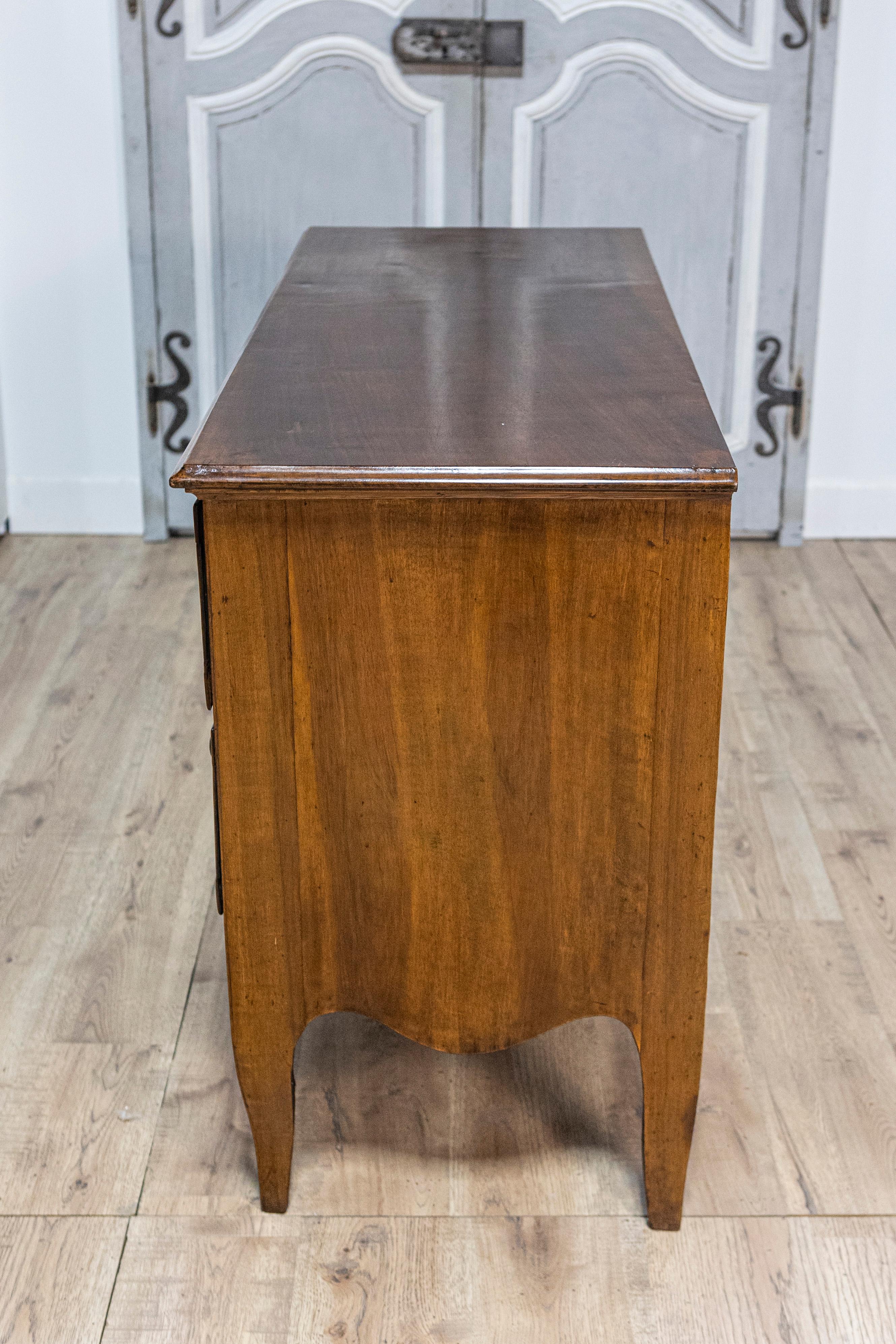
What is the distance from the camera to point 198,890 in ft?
7.39

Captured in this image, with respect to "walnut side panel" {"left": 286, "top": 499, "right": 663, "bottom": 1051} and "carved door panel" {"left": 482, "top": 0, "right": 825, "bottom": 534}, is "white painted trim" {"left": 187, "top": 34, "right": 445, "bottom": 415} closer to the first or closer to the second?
"carved door panel" {"left": 482, "top": 0, "right": 825, "bottom": 534}

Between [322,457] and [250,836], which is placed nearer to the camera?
[322,457]

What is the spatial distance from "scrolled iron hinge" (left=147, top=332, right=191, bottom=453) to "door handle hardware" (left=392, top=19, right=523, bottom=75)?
2.85 ft

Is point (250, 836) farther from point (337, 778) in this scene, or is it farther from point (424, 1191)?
point (424, 1191)

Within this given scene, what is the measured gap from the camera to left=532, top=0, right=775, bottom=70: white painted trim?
3289 millimetres

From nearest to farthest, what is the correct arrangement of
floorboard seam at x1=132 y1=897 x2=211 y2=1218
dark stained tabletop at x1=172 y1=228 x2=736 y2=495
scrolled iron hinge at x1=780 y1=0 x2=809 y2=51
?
dark stained tabletop at x1=172 y1=228 x2=736 y2=495
floorboard seam at x1=132 y1=897 x2=211 y2=1218
scrolled iron hinge at x1=780 y1=0 x2=809 y2=51

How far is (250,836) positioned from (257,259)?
236cm

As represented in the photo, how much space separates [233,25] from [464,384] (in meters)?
2.19

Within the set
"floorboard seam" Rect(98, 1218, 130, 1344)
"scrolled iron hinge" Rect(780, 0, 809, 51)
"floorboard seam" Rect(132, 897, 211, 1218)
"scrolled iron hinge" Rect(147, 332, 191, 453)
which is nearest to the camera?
"floorboard seam" Rect(98, 1218, 130, 1344)

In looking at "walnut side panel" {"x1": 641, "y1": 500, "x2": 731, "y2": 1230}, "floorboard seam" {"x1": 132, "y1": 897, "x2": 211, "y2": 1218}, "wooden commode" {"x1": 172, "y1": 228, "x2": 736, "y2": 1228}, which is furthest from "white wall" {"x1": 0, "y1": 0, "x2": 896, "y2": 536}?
"walnut side panel" {"x1": 641, "y1": 500, "x2": 731, "y2": 1230}

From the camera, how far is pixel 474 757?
56.9 inches

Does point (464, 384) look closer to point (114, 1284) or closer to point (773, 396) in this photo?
point (114, 1284)

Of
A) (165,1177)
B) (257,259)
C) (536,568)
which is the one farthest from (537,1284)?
(257,259)

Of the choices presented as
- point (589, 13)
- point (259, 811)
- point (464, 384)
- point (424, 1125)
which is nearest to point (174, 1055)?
point (424, 1125)
